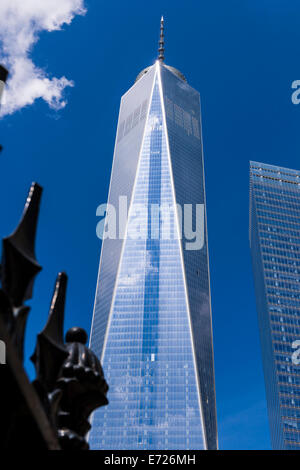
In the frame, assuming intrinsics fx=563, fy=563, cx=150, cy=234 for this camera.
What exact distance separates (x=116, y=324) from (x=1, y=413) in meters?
120

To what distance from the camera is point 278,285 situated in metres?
128

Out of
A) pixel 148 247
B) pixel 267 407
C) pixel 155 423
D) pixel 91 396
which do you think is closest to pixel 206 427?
pixel 155 423

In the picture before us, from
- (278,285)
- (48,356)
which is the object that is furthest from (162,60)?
(48,356)

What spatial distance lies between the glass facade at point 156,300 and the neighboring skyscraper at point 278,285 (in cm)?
1323

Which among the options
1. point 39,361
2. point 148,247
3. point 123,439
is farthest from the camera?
point 148,247

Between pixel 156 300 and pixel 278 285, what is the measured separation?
92.2ft

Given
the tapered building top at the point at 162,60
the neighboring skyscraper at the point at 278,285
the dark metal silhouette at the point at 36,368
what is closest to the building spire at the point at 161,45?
the tapered building top at the point at 162,60

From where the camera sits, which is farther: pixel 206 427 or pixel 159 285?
pixel 159 285

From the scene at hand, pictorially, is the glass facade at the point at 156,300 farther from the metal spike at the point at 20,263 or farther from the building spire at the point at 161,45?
the metal spike at the point at 20,263

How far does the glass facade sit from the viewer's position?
110000 millimetres

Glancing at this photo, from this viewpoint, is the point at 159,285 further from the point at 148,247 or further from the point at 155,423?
the point at 155,423

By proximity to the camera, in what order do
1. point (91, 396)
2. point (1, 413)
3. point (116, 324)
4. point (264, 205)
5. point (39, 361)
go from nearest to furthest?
point (1, 413), point (39, 361), point (91, 396), point (116, 324), point (264, 205)

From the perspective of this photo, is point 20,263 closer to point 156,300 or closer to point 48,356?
point 48,356

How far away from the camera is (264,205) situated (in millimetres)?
141500
